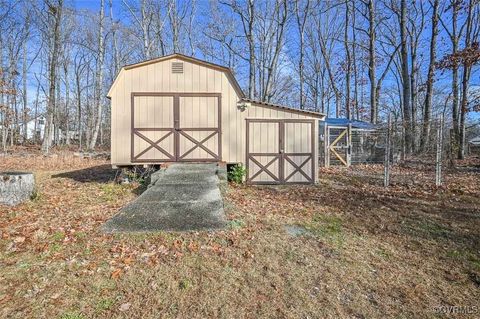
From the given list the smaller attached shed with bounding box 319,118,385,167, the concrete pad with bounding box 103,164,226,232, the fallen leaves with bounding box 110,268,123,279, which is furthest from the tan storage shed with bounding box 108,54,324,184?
the smaller attached shed with bounding box 319,118,385,167

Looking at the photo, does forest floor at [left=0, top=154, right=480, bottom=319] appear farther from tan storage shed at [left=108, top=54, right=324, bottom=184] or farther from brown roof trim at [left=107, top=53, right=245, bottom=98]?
brown roof trim at [left=107, top=53, right=245, bottom=98]

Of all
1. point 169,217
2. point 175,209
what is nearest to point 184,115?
point 175,209

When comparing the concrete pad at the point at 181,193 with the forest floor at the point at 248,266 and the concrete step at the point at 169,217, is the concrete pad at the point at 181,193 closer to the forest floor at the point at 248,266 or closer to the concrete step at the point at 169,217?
the concrete step at the point at 169,217

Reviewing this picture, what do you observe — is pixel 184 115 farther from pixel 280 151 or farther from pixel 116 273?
pixel 116 273

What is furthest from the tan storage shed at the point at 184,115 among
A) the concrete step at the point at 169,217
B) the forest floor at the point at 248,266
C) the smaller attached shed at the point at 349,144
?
the smaller attached shed at the point at 349,144

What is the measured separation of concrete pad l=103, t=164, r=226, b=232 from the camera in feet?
14.1

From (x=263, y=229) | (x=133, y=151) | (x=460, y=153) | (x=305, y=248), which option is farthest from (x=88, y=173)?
(x=460, y=153)

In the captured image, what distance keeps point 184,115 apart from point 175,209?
4846 mm

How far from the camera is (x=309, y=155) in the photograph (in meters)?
9.80

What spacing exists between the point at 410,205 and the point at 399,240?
2.48m

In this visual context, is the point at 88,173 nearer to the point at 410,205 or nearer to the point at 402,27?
the point at 410,205

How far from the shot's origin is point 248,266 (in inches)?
Answer: 136

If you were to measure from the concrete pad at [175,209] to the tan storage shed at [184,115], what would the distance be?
7.35ft

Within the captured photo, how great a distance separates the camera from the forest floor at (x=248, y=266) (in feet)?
9.05
